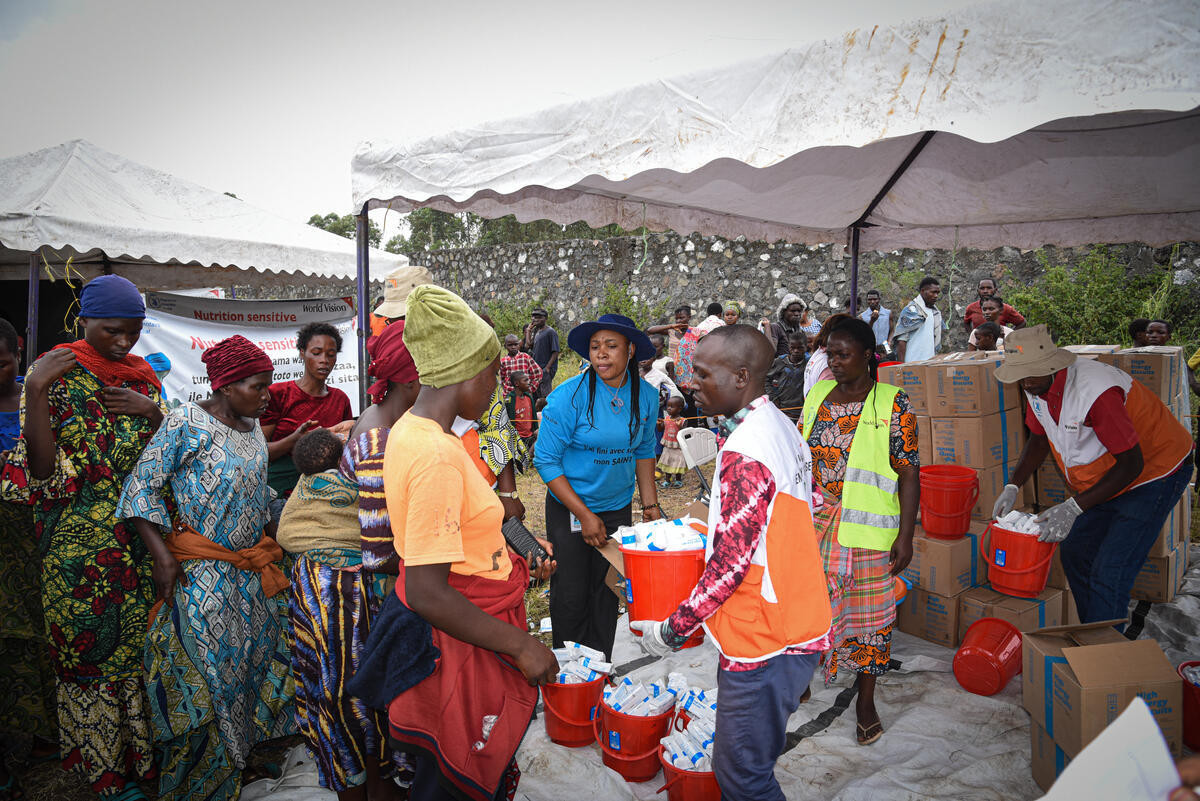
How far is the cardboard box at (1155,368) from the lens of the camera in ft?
14.3

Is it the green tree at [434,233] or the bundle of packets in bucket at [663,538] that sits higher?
the green tree at [434,233]

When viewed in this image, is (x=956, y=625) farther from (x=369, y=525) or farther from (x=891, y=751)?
(x=369, y=525)

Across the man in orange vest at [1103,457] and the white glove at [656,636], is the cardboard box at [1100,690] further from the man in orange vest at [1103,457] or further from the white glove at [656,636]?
the white glove at [656,636]

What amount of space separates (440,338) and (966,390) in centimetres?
387

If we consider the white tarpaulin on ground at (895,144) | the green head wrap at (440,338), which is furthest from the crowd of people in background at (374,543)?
the white tarpaulin on ground at (895,144)

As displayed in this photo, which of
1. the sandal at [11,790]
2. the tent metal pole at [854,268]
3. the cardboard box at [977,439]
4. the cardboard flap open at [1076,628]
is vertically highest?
the tent metal pole at [854,268]

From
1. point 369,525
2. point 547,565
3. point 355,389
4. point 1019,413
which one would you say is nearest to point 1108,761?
point 547,565

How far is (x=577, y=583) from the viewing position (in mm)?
3340

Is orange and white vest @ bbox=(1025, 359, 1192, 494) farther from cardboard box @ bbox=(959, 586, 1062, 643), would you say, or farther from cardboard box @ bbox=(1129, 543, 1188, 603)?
cardboard box @ bbox=(1129, 543, 1188, 603)

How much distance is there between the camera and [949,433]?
4.38m

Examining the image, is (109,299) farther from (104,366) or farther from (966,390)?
(966,390)

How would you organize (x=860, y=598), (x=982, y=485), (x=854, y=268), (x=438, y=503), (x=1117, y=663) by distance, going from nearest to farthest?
(x=438, y=503) → (x=1117, y=663) → (x=860, y=598) → (x=982, y=485) → (x=854, y=268)

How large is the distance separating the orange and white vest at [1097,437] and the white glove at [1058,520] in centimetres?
16

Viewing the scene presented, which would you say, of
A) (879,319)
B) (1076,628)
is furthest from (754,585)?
(879,319)
